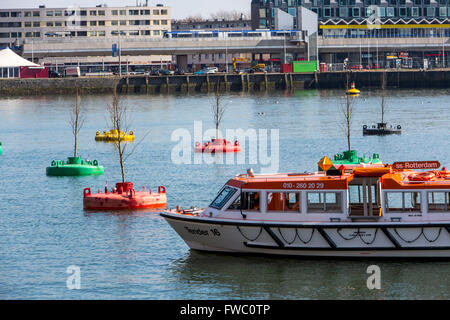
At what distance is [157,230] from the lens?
38750 mm

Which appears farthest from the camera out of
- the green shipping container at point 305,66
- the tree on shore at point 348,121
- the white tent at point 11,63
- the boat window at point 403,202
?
the green shipping container at point 305,66

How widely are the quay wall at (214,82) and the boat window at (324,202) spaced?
5232 inches

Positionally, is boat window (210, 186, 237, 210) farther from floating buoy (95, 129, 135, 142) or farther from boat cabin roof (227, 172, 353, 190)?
floating buoy (95, 129, 135, 142)

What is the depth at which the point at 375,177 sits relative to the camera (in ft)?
102

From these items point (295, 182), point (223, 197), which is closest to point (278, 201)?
point (295, 182)

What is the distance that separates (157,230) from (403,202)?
12.1m

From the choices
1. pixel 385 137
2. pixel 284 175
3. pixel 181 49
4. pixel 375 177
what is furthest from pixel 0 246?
pixel 181 49

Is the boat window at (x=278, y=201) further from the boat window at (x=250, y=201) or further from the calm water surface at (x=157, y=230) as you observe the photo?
the calm water surface at (x=157, y=230)

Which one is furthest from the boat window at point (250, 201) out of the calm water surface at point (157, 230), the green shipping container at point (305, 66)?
the green shipping container at point (305, 66)

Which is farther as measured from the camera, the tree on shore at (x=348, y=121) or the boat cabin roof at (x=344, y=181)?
the tree on shore at (x=348, y=121)

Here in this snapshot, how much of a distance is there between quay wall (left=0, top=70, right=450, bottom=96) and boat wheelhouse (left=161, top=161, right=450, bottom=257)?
13268cm

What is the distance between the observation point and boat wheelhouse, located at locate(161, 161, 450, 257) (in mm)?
30625

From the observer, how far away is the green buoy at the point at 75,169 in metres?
57.1

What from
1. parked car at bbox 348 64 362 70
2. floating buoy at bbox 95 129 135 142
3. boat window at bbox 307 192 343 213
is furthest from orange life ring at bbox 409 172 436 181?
parked car at bbox 348 64 362 70
